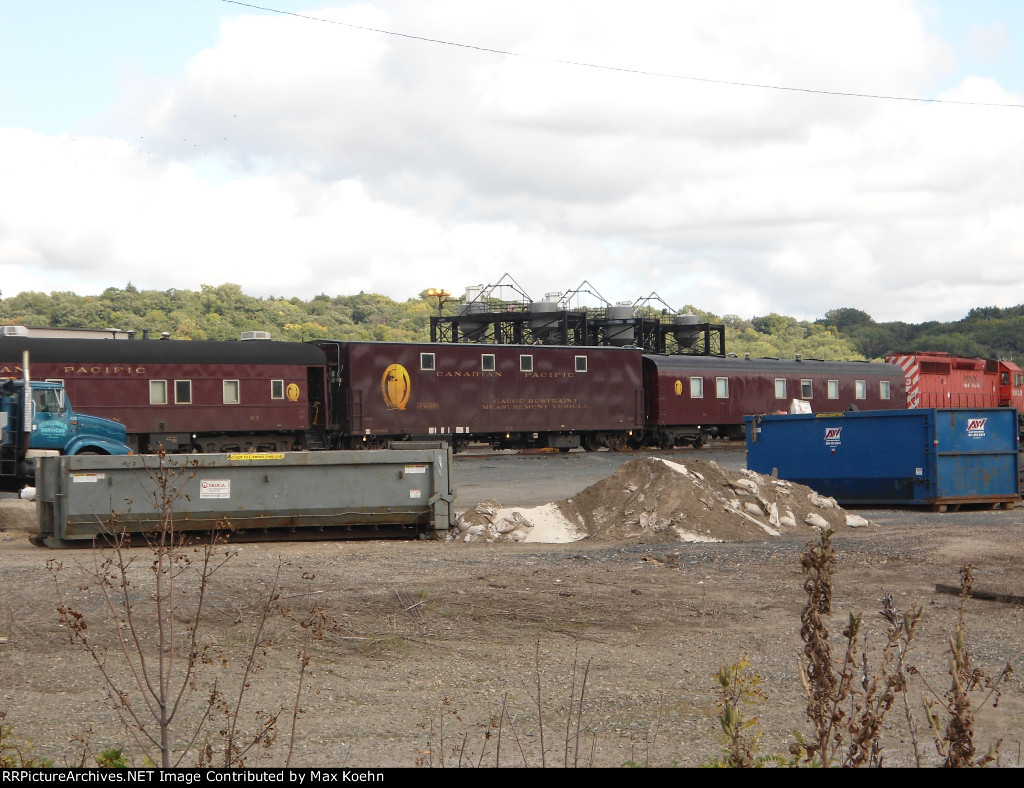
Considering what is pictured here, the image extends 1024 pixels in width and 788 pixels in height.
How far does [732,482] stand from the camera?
1636 cm

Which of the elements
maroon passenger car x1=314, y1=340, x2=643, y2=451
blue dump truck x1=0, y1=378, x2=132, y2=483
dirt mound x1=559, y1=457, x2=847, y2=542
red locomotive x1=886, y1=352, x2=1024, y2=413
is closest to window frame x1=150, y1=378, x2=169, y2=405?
maroon passenger car x1=314, y1=340, x2=643, y2=451

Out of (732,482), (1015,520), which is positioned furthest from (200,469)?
(1015,520)

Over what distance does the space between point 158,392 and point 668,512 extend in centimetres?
1729

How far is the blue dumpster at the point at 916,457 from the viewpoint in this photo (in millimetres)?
18328

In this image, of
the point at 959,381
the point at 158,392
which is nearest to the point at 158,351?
the point at 158,392

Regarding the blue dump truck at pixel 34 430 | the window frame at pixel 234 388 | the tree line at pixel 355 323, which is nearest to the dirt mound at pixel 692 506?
the blue dump truck at pixel 34 430

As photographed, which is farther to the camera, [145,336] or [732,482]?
[145,336]

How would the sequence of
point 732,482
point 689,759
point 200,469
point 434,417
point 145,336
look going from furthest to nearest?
point 434,417, point 145,336, point 732,482, point 200,469, point 689,759

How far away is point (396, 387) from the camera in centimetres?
3109

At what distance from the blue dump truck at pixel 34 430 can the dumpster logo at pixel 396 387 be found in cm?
1139

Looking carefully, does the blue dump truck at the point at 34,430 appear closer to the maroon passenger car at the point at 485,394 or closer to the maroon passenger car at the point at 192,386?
the maroon passenger car at the point at 192,386

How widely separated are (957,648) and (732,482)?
517 inches
